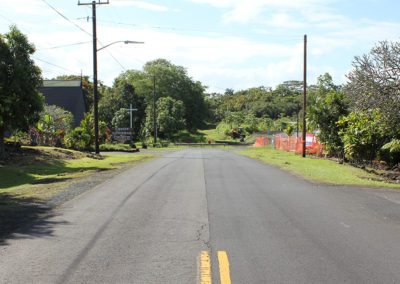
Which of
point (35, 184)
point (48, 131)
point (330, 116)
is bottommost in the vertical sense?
point (35, 184)

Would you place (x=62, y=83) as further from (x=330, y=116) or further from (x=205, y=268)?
(x=205, y=268)

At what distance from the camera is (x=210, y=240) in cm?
797

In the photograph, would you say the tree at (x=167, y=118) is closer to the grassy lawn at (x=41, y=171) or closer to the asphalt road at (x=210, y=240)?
the grassy lawn at (x=41, y=171)

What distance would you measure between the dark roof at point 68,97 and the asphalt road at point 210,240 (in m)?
55.9

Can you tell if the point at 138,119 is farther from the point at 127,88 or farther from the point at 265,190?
the point at 265,190

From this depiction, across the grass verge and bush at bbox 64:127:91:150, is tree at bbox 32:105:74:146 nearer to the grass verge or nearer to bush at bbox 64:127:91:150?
bush at bbox 64:127:91:150

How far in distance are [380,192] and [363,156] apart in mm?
14566

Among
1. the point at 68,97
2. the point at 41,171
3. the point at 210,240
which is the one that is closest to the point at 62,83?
the point at 68,97

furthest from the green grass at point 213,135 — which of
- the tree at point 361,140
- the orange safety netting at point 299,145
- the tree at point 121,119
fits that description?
the tree at point 361,140

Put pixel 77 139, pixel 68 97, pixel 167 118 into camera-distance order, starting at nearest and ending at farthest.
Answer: pixel 77 139
pixel 68 97
pixel 167 118

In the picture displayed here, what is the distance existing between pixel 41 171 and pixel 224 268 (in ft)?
57.0

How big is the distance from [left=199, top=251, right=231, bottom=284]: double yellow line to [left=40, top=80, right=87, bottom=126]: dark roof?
204 ft

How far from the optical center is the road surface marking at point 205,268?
5875mm

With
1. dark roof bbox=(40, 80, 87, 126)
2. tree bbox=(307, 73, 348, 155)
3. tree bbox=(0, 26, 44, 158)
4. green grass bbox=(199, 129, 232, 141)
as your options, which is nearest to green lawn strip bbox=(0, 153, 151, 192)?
tree bbox=(0, 26, 44, 158)
